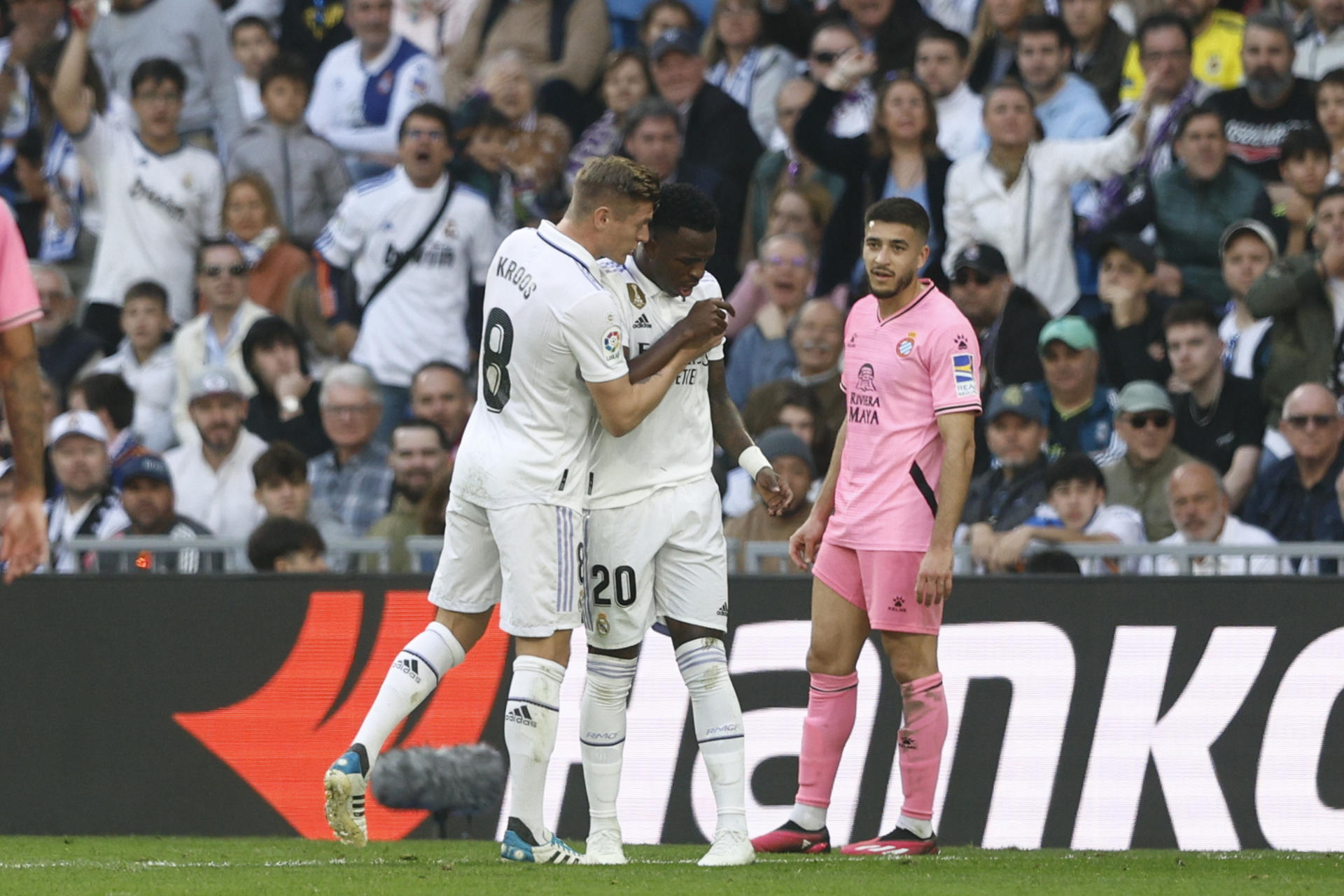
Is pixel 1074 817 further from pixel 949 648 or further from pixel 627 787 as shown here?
pixel 627 787

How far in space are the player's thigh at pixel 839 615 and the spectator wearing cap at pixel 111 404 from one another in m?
6.41

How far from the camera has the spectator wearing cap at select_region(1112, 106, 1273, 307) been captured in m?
11.9

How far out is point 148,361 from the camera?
45.1 feet

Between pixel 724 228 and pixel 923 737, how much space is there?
6.13m

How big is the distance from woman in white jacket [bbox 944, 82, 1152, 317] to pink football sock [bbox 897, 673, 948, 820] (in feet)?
16.9

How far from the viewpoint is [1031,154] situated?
12328 mm

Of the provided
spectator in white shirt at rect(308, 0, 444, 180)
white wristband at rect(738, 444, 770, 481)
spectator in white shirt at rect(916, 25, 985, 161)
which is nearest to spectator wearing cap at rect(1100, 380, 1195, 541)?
spectator in white shirt at rect(916, 25, 985, 161)

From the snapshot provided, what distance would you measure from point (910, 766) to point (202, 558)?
158 inches

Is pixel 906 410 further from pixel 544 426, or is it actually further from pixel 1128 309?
pixel 1128 309

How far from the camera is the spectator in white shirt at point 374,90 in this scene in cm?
1488

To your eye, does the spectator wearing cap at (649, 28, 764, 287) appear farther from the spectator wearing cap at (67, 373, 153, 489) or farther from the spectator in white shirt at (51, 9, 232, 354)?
the spectator wearing cap at (67, 373, 153, 489)

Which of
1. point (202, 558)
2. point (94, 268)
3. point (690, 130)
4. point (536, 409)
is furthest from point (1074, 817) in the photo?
point (94, 268)

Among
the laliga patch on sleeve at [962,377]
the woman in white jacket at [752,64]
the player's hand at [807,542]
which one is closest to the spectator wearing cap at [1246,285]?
the woman in white jacket at [752,64]

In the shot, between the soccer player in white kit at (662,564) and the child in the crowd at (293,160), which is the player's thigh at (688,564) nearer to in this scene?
the soccer player in white kit at (662,564)
